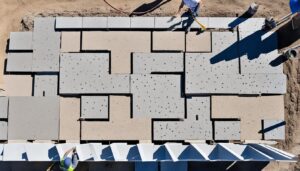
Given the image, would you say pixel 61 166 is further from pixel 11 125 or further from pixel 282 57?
pixel 282 57

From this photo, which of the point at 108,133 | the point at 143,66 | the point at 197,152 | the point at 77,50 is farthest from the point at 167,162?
the point at 77,50

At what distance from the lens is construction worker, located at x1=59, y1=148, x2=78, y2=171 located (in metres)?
16.2

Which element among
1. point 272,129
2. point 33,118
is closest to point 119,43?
point 33,118

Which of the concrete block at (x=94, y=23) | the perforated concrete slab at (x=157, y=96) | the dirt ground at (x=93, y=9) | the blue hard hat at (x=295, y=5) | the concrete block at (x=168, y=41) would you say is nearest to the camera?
the blue hard hat at (x=295, y=5)

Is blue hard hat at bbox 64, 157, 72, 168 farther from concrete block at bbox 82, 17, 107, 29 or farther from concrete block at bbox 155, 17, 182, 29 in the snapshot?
concrete block at bbox 155, 17, 182, 29

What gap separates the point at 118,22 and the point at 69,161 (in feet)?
21.2

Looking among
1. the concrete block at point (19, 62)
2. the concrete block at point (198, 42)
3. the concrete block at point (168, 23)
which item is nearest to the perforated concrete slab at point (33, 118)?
the concrete block at point (19, 62)

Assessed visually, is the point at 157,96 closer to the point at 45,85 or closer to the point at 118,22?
the point at 118,22

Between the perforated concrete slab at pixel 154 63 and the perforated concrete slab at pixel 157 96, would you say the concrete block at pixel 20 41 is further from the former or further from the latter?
the perforated concrete slab at pixel 157 96

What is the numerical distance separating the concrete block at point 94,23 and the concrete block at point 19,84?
3.52 m

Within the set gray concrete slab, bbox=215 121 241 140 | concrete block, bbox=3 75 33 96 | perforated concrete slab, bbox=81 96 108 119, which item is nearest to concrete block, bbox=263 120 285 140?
gray concrete slab, bbox=215 121 241 140

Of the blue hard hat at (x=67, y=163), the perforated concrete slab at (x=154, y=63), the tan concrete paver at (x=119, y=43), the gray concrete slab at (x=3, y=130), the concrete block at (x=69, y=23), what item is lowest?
the blue hard hat at (x=67, y=163)

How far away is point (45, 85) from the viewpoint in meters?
17.7

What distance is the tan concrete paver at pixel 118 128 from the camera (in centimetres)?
1745
